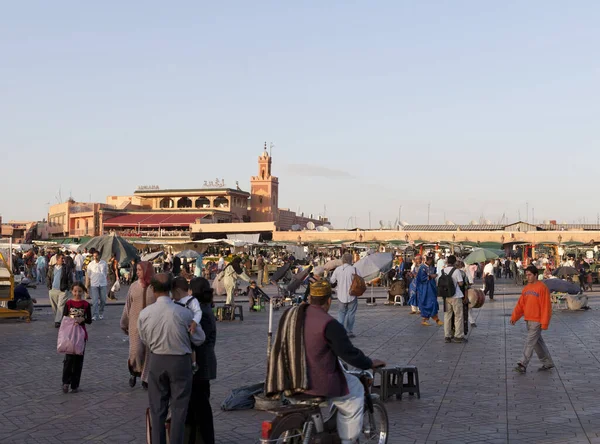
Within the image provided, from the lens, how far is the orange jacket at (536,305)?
9.88 meters

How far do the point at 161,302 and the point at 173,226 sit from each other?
248ft

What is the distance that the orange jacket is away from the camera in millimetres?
9883

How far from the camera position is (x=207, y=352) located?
6.11 m

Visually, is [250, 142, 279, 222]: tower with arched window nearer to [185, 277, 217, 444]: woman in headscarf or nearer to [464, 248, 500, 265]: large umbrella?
[464, 248, 500, 265]: large umbrella

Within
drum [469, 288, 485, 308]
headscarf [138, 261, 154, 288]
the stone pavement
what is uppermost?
headscarf [138, 261, 154, 288]

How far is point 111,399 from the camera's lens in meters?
8.20

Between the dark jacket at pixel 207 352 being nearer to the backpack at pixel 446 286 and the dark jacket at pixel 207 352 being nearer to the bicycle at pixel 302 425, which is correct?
the bicycle at pixel 302 425

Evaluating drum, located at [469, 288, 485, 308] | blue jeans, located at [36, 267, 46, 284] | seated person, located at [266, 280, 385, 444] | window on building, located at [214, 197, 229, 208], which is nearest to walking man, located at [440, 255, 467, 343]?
drum, located at [469, 288, 485, 308]

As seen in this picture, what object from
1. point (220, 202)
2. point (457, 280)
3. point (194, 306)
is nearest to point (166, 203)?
point (220, 202)

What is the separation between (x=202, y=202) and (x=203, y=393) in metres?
82.6

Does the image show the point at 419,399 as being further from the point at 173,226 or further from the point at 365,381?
the point at 173,226

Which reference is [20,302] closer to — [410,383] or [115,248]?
[115,248]

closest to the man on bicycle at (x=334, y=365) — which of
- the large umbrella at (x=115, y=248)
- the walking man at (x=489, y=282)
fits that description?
the walking man at (x=489, y=282)

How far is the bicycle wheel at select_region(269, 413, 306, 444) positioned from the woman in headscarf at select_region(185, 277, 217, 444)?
1223mm
